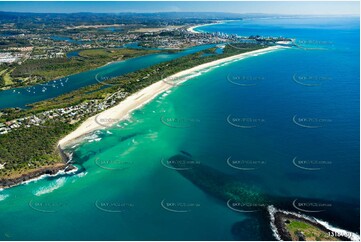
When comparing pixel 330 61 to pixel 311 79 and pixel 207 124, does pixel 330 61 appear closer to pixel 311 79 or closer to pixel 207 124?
pixel 311 79

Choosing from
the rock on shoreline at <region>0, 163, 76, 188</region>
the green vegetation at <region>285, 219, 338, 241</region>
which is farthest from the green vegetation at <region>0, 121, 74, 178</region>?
the green vegetation at <region>285, 219, 338, 241</region>

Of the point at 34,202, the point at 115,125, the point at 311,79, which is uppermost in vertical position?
the point at 311,79

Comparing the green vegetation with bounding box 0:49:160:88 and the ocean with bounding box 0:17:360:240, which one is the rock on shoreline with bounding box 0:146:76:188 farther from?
the green vegetation with bounding box 0:49:160:88

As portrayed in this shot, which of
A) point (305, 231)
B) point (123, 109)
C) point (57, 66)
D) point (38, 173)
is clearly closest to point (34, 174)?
point (38, 173)

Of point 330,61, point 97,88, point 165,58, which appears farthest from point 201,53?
point 97,88

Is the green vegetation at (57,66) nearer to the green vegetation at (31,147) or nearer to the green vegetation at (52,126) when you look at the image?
the green vegetation at (52,126)

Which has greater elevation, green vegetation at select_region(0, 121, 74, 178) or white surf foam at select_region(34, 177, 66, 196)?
green vegetation at select_region(0, 121, 74, 178)
